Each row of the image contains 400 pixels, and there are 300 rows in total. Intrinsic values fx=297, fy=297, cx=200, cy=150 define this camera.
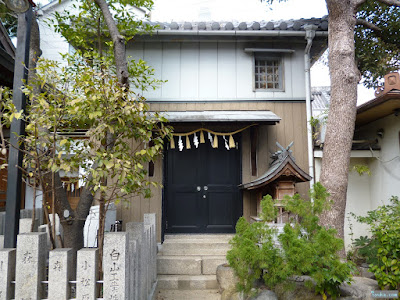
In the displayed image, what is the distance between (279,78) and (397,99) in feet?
9.93

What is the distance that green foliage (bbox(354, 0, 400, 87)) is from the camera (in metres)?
8.25

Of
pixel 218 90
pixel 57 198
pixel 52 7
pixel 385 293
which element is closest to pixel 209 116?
pixel 218 90

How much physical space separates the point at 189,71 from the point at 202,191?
3.27 metres

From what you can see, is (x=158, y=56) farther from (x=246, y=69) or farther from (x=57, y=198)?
(x=57, y=198)

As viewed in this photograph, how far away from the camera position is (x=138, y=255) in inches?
156

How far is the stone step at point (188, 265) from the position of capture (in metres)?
6.30

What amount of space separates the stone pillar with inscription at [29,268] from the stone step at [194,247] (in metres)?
3.75

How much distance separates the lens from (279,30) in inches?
303

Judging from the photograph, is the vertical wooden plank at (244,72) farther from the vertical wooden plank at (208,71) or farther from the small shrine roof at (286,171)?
the small shrine roof at (286,171)

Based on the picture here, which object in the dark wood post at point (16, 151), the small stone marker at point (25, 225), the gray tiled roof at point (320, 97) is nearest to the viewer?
the dark wood post at point (16, 151)

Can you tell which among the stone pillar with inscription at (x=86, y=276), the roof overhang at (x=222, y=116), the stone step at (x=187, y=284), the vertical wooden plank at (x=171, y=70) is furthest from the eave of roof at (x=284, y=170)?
the stone pillar with inscription at (x=86, y=276)

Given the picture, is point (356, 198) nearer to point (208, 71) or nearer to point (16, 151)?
point (208, 71)

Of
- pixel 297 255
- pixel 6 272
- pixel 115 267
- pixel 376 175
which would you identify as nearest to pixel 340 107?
pixel 376 175

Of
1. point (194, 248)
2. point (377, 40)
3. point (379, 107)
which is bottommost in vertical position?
point (194, 248)
